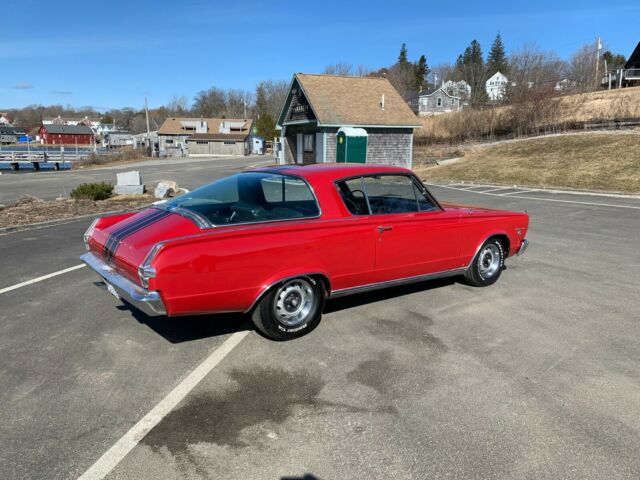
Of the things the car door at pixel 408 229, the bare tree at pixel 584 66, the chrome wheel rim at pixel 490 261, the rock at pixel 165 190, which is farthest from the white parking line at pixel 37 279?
the bare tree at pixel 584 66

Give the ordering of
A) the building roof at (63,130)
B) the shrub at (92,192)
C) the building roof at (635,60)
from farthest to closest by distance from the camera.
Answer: the building roof at (63,130), the building roof at (635,60), the shrub at (92,192)

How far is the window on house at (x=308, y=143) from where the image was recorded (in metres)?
29.7

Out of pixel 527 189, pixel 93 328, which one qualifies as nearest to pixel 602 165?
pixel 527 189

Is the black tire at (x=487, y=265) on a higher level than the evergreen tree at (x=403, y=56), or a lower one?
lower

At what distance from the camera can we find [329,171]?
15.5 feet

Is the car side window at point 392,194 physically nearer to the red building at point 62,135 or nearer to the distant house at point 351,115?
the distant house at point 351,115

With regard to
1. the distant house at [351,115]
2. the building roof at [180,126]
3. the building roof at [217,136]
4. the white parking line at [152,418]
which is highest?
the building roof at [180,126]

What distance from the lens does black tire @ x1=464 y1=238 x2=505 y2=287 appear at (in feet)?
18.9

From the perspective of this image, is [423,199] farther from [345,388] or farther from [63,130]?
Answer: [63,130]

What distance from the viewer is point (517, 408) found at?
128 inches

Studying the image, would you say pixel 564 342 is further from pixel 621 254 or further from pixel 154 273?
pixel 621 254

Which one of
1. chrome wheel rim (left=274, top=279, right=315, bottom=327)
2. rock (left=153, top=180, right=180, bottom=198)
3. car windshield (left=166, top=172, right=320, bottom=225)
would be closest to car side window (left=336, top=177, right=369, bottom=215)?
car windshield (left=166, top=172, right=320, bottom=225)

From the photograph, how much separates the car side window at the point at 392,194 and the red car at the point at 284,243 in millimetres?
12

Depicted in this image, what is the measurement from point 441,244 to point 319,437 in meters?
2.88
